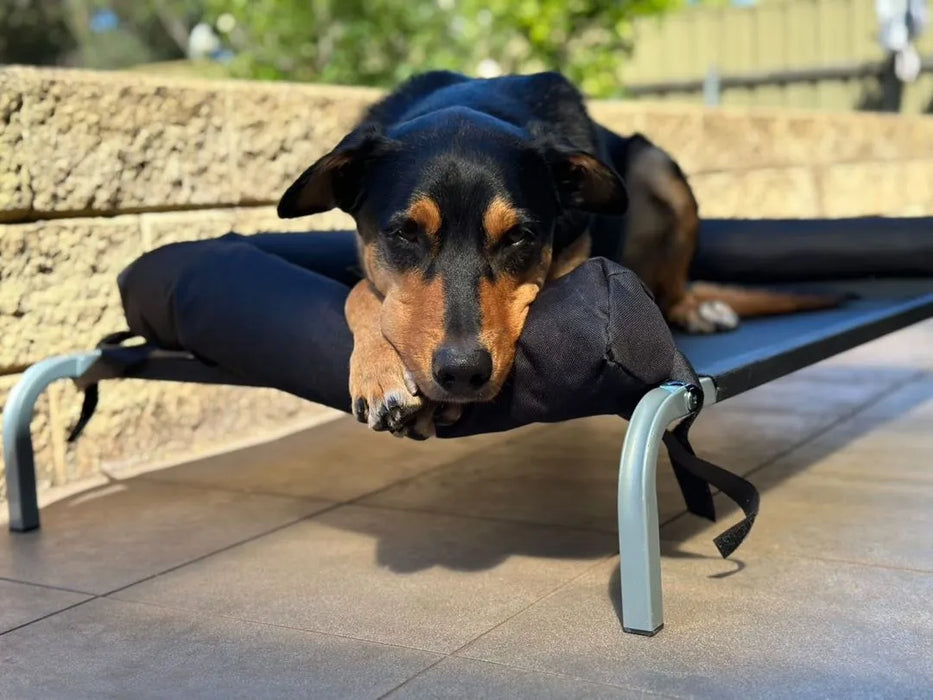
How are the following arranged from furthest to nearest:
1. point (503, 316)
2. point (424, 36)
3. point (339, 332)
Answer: point (424, 36), point (339, 332), point (503, 316)

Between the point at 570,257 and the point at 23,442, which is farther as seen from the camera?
the point at 23,442

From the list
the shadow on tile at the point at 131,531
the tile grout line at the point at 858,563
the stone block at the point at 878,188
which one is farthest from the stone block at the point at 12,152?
the stone block at the point at 878,188

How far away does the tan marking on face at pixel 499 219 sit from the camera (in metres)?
2.74

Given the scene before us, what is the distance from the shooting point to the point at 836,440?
4.43 meters

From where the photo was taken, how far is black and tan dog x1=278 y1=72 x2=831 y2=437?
8.32ft

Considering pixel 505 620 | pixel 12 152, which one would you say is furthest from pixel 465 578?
pixel 12 152

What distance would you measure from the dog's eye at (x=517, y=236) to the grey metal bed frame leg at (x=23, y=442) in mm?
1488

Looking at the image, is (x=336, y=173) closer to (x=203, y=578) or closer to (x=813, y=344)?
(x=203, y=578)

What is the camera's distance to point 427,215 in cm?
273

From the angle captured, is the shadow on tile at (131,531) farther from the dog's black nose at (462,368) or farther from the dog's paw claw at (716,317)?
the dog's paw claw at (716,317)

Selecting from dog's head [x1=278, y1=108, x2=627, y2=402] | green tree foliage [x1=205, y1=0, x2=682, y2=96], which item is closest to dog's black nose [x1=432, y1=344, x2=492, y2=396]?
dog's head [x1=278, y1=108, x2=627, y2=402]

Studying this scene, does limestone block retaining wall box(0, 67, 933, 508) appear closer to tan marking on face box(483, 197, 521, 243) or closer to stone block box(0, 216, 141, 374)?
stone block box(0, 216, 141, 374)

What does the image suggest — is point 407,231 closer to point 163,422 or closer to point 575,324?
point 575,324

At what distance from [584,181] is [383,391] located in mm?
922
